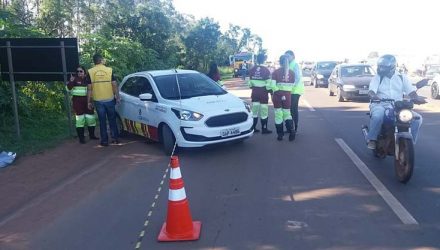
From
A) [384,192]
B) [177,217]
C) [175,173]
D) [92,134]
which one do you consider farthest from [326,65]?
[177,217]

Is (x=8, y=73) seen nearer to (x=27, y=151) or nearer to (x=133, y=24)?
(x=27, y=151)

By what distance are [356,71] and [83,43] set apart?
448 inches

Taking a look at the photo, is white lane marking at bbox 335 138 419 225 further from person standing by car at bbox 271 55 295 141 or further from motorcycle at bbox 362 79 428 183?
person standing by car at bbox 271 55 295 141

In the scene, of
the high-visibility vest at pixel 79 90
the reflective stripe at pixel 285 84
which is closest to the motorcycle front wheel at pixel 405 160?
the reflective stripe at pixel 285 84

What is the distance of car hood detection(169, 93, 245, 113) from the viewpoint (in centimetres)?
862

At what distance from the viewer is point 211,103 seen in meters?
8.86

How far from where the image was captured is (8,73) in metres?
10.4

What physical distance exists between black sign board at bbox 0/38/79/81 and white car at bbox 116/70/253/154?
155 cm

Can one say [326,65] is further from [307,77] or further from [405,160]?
[405,160]

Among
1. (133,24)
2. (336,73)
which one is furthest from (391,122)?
(133,24)

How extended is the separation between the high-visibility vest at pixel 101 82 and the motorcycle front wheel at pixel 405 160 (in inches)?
240

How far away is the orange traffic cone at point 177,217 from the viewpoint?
15.5 feet

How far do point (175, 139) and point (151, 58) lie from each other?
48.9 ft

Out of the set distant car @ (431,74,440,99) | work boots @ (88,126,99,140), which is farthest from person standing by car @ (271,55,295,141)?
distant car @ (431,74,440,99)
